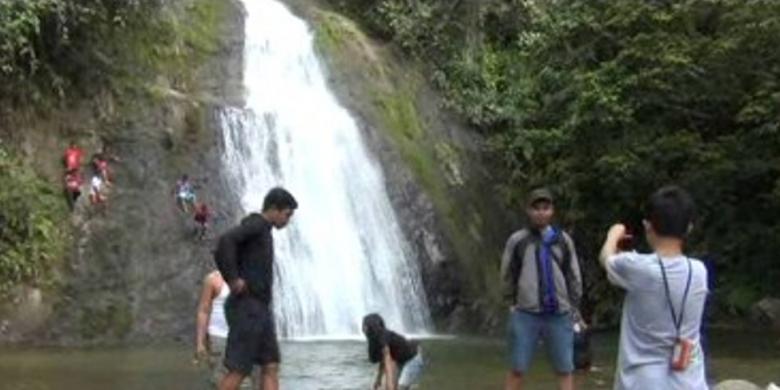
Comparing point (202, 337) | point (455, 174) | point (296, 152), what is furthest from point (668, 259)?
point (455, 174)

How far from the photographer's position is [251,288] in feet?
27.5

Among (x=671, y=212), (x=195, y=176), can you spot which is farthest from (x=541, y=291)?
(x=195, y=176)

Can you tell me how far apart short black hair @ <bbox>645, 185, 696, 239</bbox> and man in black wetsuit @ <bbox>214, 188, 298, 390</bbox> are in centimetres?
374

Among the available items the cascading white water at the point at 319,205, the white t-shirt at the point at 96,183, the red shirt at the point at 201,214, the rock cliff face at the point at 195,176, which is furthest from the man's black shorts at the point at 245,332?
the white t-shirt at the point at 96,183

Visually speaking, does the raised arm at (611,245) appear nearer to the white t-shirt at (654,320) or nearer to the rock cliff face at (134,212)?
the white t-shirt at (654,320)

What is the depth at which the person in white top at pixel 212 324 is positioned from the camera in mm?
8992

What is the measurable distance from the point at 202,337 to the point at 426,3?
20.4 m

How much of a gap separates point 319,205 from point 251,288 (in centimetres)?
1395

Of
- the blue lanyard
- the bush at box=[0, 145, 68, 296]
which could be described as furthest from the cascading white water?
the blue lanyard

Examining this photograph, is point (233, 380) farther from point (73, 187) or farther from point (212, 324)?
point (73, 187)

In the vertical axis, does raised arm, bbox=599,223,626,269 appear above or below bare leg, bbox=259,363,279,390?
above

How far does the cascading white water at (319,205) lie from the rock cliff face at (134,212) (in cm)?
57

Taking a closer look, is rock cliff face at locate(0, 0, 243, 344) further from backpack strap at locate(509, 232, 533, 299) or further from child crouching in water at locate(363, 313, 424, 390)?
backpack strap at locate(509, 232, 533, 299)

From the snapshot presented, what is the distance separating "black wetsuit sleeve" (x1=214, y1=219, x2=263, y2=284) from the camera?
829 cm
